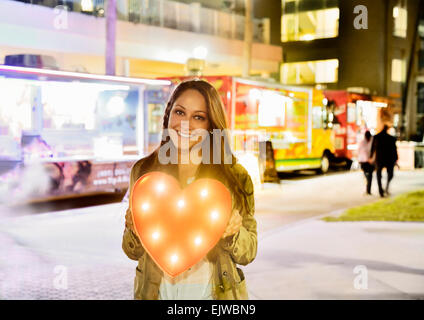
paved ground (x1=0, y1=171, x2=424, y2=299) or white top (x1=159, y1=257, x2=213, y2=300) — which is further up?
white top (x1=159, y1=257, x2=213, y2=300)

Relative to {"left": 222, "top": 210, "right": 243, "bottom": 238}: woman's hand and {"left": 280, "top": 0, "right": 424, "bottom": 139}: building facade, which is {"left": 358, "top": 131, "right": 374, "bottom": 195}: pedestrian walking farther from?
{"left": 280, "top": 0, "right": 424, "bottom": 139}: building facade

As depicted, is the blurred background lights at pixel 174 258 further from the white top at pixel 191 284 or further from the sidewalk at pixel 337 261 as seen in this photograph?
the sidewalk at pixel 337 261

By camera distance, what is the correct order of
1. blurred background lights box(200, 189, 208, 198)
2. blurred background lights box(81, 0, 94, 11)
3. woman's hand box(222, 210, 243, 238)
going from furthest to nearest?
blurred background lights box(81, 0, 94, 11)
woman's hand box(222, 210, 243, 238)
blurred background lights box(200, 189, 208, 198)

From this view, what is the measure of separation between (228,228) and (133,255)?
1.45ft

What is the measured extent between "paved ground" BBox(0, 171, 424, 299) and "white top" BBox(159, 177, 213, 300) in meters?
3.62

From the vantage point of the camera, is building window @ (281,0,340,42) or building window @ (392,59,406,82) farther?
building window @ (281,0,340,42)

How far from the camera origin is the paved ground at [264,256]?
21.6 feet

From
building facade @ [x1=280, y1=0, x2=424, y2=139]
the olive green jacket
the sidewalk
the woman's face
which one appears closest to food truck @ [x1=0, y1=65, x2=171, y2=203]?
the sidewalk

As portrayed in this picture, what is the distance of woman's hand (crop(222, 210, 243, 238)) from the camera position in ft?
8.70

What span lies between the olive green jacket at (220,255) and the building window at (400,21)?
143 ft

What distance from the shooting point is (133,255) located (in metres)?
2.78

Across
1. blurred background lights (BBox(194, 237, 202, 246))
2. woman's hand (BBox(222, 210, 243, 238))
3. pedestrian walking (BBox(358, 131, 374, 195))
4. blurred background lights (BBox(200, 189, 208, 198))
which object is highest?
blurred background lights (BBox(200, 189, 208, 198))
